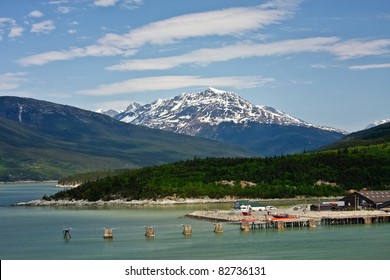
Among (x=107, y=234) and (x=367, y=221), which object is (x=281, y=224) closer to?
(x=367, y=221)

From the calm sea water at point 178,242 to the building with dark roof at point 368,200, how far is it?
1878cm

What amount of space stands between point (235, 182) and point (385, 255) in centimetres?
9744

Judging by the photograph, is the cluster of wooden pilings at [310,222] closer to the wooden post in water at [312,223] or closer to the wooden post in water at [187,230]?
the wooden post in water at [312,223]

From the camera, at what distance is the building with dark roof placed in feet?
377

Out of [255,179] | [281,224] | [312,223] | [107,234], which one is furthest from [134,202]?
[107,234]

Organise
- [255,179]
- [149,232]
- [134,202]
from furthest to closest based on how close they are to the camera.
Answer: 1. [255,179]
2. [134,202]
3. [149,232]

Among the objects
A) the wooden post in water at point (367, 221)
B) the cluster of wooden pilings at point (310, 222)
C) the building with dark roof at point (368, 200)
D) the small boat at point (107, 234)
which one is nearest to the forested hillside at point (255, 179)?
the building with dark roof at point (368, 200)

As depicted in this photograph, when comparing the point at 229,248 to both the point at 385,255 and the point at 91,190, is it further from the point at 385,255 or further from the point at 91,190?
the point at 91,190

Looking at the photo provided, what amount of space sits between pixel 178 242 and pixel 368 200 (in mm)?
45326

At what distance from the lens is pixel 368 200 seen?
11625 cm

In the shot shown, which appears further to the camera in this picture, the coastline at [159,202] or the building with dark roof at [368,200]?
the coastline at [159,202]

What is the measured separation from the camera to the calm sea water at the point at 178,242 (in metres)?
70.1

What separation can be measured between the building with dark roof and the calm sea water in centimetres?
1878

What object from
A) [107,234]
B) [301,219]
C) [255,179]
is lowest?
[107,234]
